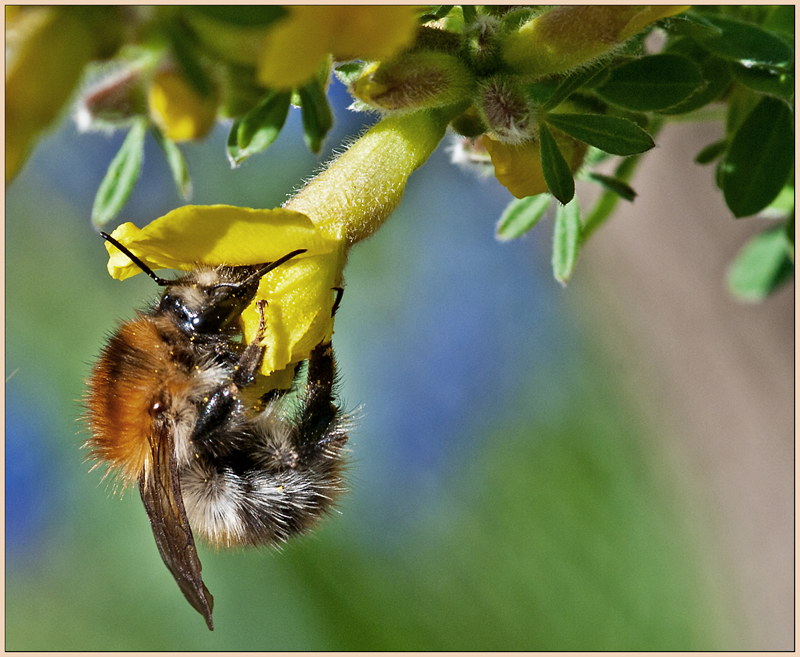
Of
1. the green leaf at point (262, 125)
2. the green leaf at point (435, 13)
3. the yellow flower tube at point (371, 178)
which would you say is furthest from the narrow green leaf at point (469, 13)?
the green leaf at point (262, 125)

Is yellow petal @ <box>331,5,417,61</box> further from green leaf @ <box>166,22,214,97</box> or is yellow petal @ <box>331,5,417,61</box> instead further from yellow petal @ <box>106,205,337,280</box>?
yellow petal @ <box>106,205,337,280</box>

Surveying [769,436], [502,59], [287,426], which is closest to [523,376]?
[769,436]

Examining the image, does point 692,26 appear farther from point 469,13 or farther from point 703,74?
point 469,13

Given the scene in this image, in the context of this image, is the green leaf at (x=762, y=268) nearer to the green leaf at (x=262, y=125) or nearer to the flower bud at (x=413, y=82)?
the flower bud at (x=413, y=82)

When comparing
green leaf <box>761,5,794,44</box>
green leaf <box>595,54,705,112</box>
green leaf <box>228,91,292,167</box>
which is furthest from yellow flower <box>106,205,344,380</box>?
green leaf <box>761,5,794,44</box>

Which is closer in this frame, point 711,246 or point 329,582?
point 329,582

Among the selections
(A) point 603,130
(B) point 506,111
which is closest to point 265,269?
(B) point 506,111

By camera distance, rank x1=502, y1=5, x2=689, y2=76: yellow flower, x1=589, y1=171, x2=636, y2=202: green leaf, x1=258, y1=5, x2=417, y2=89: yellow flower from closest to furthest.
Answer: x1=258, y1=5, x2=417, y2=89: yellow flower
x1=502, y1=5, x2=689, y2=76: yellow flower
x1=589, y1=171, x2=636, y2=202: green leaf

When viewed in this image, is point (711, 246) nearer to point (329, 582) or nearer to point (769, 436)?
point (769, 436)
